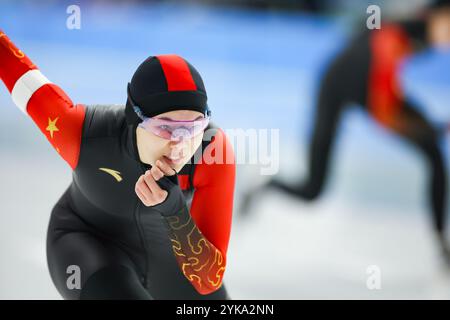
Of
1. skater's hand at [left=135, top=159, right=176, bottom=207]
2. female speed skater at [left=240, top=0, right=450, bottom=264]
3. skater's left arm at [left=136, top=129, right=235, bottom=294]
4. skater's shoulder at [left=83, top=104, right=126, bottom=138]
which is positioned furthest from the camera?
female speed skater at [left=240, top=0, right=450, bottom=264]

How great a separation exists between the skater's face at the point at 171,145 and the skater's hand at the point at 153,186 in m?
0.05

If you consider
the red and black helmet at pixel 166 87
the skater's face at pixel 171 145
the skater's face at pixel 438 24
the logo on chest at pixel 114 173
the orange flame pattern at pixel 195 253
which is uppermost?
the skater's face at pixel 438 24

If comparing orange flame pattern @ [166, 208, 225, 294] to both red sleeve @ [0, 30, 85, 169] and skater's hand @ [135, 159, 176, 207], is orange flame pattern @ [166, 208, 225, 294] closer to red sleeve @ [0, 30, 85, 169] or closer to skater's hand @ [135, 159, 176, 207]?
skater's hand @ [135, 159, 176, 207]

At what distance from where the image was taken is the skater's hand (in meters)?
1.56

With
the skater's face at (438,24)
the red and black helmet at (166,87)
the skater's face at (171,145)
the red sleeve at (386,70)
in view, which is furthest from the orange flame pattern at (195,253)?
the skater's face at (438,24)

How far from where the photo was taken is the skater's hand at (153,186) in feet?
5.13

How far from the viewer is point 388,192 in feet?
13.7

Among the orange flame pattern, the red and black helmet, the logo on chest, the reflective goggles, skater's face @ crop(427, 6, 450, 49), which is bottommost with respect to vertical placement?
the orange flame pattern

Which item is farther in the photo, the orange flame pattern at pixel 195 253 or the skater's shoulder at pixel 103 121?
the skater's shoulder at pixel 103 121

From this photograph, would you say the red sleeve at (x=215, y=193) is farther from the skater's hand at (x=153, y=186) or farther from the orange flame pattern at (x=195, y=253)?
the skater's hand at (x=153, y=186)

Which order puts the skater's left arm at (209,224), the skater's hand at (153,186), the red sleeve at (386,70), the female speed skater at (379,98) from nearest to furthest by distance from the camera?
the skater's hand at (153,186)
the skater's left arm at (209,224)
the female speed skater at (379,98)
the red sleeve at (386,70)

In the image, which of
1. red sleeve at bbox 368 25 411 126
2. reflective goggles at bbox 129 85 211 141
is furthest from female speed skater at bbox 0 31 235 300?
red sleeve at bbox 368 25 411 126

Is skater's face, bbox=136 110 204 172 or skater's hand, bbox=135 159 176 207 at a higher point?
skater's face, bbox=136 110 204 172
